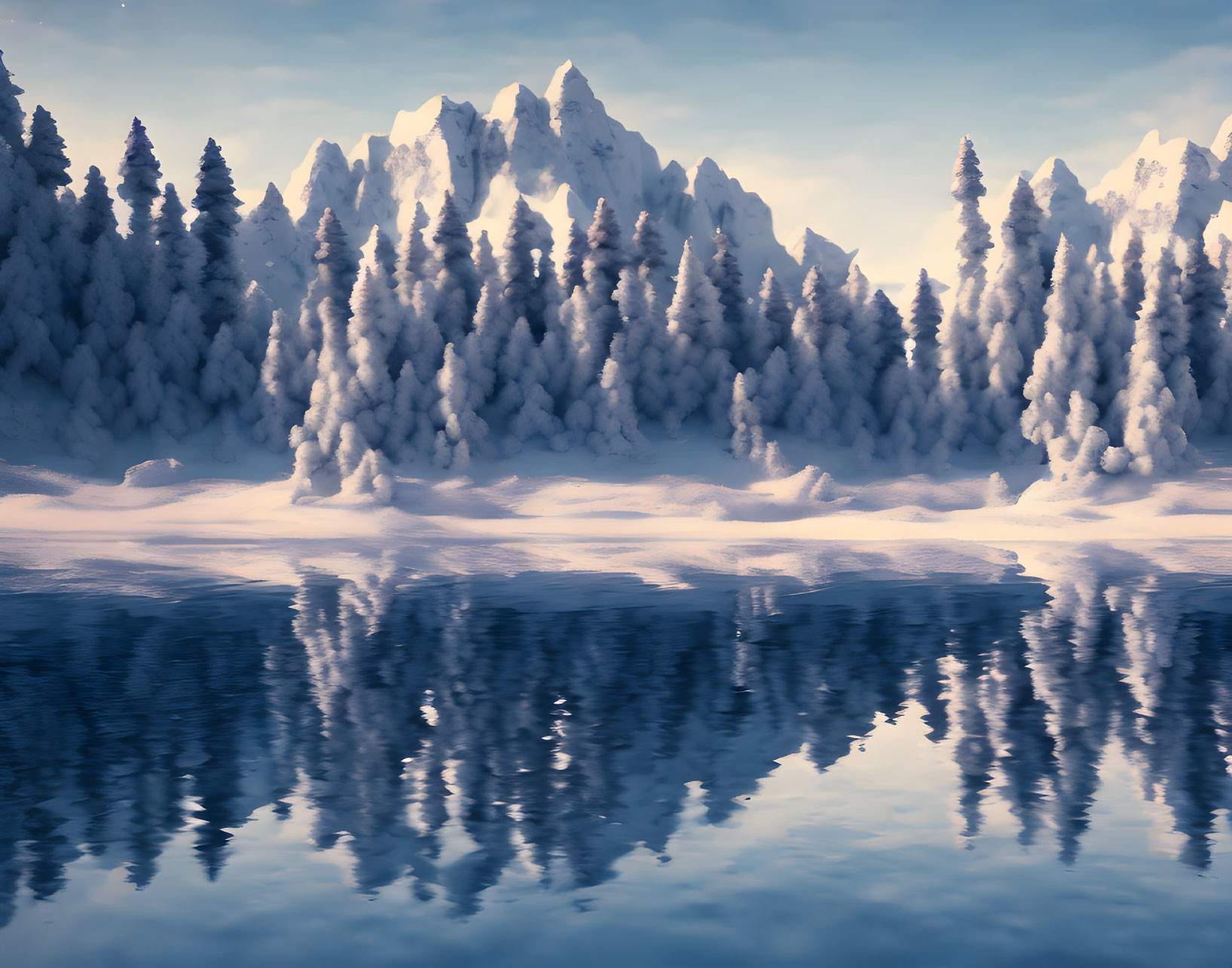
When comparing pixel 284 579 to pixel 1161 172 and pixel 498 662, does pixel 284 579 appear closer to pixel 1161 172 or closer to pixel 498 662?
pixel 498 662

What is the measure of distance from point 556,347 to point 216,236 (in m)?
21.7

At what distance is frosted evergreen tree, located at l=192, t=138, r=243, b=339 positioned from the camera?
67.2 m

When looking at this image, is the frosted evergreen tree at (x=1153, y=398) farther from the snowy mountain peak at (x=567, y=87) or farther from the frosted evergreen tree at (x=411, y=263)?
the snowy mountain peak at (x=567, y=87)

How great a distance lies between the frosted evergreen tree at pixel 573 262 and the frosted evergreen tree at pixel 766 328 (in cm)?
1034

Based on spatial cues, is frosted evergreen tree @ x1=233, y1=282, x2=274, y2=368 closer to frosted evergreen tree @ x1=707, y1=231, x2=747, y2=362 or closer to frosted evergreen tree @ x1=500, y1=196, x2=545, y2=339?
frosted evergreen tree @ x1=500, y1=196, x2=545, y2=339

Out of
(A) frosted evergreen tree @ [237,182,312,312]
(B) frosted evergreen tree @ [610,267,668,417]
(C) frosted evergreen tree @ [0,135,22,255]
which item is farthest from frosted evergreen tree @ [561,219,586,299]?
(A) frosted evergreen tree @ [237,182,312,312]

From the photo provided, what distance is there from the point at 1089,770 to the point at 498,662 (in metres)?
12.0

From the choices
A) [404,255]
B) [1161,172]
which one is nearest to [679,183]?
[1161,172]

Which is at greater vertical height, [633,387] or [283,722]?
[633,387]

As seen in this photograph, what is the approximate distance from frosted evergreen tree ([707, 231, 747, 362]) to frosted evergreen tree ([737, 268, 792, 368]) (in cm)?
51

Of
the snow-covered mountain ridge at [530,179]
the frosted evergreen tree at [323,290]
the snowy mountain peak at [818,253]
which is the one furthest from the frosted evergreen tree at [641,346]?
the snowy mountain peak at [818,253]

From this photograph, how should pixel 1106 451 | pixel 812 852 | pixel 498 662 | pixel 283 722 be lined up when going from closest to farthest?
pixel 812 852, pixel 283 722, pixel 498 662, pixel 1106 451

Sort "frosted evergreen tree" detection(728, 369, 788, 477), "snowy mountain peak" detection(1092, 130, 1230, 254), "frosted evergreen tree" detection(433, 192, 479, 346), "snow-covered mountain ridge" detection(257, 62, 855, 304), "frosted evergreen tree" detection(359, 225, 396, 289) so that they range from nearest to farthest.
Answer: "frosted evergreen tree" detection(728, 369, 788, 477) < "frosted evergreen tree" detection(433, 192, 479, 346) < "frosted evergreen tree" detection(359, 225, 396, 289) < "snowy mountain peak" detection(1092, 130, 1230, 254) < "snow-covered mountain ridge" detection(257, 62, 855, 304)

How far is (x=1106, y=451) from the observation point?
57125mm
